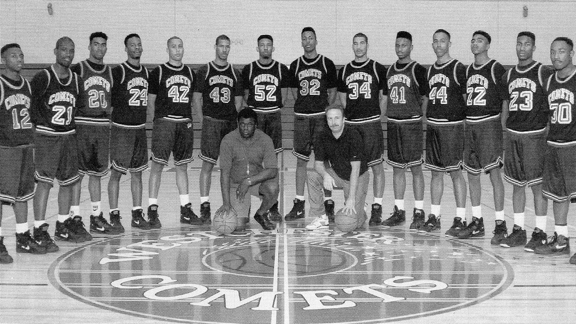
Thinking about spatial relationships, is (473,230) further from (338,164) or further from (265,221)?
(265,221)

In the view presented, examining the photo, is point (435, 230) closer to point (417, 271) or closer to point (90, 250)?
point (417, 271)

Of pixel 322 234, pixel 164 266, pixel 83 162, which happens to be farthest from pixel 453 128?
pixel 83 162

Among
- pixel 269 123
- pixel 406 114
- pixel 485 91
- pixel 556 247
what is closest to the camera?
pixel 556 247

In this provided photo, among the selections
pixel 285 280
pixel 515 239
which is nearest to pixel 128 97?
pixel 285 280

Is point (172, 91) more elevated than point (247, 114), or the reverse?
point (172, 91)

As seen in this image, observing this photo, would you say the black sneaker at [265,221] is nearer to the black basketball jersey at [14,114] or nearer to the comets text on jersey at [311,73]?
the comets text on jersey at [311,73]

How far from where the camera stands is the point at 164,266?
6250 millimetres

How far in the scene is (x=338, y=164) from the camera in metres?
8.01

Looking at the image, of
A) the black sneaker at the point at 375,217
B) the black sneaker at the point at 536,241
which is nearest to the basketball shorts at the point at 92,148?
the black sneaker at the point at 375,217

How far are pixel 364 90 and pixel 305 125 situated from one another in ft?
2.64

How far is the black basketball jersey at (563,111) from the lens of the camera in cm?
644

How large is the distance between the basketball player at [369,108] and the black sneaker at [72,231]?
309 cm

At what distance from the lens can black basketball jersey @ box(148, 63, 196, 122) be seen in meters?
8.16

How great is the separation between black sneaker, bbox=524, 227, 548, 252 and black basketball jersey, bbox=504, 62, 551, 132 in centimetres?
95
